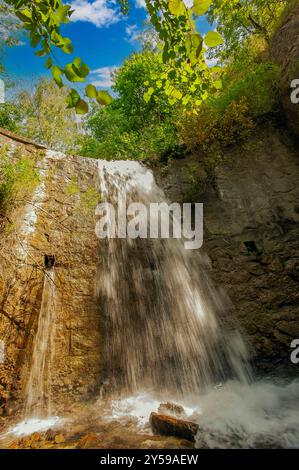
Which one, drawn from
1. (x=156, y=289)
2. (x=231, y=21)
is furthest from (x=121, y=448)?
(x=231, y=21)

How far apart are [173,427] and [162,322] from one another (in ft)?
6.66

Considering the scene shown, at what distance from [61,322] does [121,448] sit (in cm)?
220

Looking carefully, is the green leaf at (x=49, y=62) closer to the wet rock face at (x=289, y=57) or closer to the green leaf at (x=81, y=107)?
the green leaf at (x=81, y=107)

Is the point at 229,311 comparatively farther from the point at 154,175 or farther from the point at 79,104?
the point at 79,104

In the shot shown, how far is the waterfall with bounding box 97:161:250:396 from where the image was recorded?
4.81 m

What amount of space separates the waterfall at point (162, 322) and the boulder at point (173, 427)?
1.10 meters

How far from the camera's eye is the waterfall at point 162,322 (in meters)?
4.81

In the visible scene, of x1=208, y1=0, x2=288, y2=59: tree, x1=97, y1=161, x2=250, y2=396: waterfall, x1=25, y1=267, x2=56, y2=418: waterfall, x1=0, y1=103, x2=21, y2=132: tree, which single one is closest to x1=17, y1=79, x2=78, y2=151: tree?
x1=0, y1=103, x2=21, y2=132: tree

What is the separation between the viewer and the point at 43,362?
A: 14.3ft

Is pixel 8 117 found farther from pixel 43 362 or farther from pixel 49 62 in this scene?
pixel 49 62

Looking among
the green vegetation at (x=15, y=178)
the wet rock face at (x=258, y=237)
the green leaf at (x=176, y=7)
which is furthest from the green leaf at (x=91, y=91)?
the wet rock face at (x=258, y=237)

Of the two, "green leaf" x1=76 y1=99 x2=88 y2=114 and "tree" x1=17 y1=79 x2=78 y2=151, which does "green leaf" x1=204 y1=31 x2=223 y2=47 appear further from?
"tree" x1=17 y1=79 x2=78 y2=151

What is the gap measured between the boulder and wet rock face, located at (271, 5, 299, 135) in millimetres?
6564

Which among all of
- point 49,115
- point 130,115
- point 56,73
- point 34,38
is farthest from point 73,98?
point 49,115
